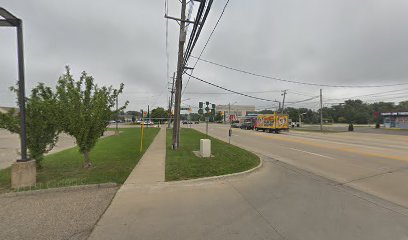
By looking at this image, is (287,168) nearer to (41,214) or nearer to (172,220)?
(172,220)

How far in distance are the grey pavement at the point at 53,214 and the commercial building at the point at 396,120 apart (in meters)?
53.7

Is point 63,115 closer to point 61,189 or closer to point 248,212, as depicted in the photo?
point 61,189

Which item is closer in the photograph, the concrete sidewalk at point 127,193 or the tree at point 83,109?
the concrete sidewalk at point 127,193

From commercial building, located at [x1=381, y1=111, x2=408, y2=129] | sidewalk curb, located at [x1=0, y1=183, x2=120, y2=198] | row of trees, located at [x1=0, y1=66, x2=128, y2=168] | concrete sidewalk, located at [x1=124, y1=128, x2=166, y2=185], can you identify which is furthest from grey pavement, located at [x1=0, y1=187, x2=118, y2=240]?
commercial building, located at [x1=381, y1=111, x2=408, y2=129]

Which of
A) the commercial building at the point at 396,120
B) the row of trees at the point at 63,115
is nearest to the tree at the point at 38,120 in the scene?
the row of trees at the point at 63,115

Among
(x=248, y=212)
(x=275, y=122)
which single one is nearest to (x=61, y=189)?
(x=248, y=212)

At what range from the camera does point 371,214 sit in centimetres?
432

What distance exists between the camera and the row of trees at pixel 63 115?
Result: 6.94 metres

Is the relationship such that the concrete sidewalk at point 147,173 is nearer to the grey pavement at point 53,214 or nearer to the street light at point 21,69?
the grey pavement at point 53,214

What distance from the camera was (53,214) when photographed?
416cm

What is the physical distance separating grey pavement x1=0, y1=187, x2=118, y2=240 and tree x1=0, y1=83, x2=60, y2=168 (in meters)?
2.49

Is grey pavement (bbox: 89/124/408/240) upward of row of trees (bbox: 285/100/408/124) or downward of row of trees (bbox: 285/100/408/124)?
downward

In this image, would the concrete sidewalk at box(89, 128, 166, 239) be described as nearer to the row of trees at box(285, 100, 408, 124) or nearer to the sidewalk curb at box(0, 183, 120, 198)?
the sidewalk curb at box(0, 183, 120, 198)

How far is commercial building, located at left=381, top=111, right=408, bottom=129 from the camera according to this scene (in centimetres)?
4097
